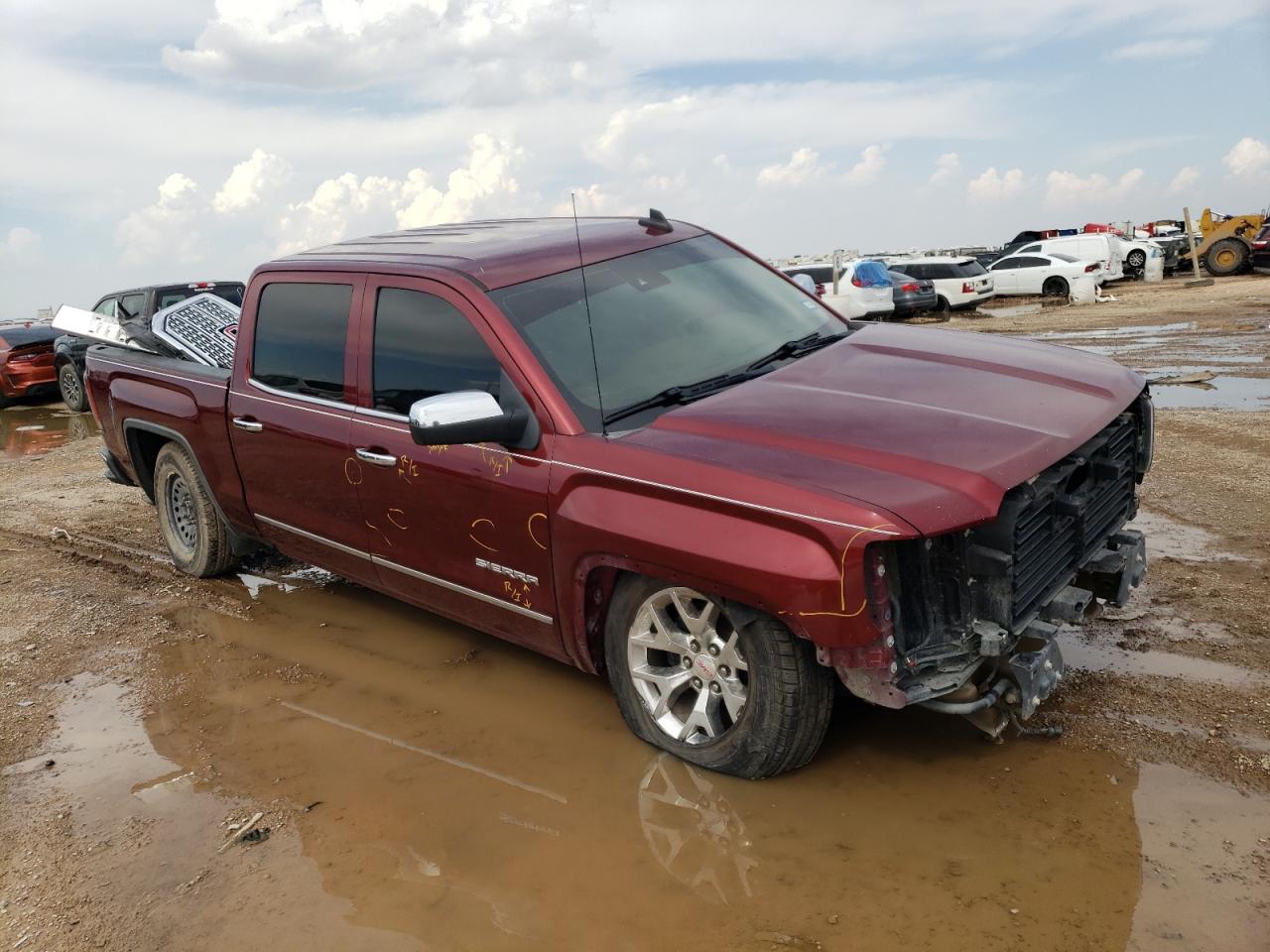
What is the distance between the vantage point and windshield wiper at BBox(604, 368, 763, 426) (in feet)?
12.5

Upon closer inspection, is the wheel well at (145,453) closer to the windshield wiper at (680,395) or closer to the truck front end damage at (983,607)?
the windshield wiper at (680,395)

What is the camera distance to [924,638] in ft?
10.5

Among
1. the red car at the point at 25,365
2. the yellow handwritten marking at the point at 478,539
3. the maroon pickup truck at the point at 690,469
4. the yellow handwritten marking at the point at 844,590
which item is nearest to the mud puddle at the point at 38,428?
the red car at the point at 25,365

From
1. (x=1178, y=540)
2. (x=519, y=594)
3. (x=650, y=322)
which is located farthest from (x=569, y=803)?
(x=1178, y=540)

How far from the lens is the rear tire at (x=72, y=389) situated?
632 inches

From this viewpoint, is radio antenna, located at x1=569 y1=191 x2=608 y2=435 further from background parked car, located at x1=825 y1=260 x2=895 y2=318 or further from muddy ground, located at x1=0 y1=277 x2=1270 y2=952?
background parked car, located at x1=825 y1=260 x2=895 y2=318

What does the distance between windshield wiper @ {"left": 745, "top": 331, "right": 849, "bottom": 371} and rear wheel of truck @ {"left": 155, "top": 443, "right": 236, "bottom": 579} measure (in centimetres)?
351

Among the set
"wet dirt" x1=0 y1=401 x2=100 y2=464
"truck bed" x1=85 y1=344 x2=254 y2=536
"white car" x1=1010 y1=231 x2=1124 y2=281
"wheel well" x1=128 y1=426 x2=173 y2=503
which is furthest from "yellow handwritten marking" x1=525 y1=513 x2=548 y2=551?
"white car" x1=1010 y1=231 x2=1124 y2=281

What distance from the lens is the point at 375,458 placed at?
14.6 feet

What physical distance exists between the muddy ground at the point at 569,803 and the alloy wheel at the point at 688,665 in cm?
21

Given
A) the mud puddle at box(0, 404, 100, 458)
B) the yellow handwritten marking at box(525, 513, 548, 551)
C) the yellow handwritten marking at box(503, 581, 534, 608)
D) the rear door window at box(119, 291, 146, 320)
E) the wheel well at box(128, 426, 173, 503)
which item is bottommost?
the yellow handwritten marking at box(503, 581, 534, 608)

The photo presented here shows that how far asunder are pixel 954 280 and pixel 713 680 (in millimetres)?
23176

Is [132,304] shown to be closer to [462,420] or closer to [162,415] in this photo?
[162,415]

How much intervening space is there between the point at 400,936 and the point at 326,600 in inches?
128
